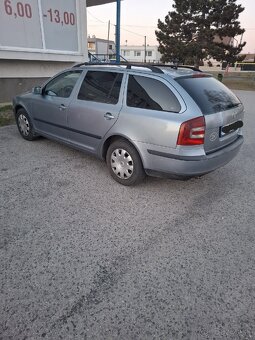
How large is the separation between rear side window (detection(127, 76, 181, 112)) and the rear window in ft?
0.73

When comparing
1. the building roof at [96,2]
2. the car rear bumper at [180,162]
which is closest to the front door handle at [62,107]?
the car rear bumper at [180,162]

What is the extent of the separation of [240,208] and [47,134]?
357cm

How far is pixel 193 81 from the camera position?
3.50 meters

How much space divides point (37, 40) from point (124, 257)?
8.29 m

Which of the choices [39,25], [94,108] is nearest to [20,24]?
[39,25]

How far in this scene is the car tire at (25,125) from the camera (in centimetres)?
538

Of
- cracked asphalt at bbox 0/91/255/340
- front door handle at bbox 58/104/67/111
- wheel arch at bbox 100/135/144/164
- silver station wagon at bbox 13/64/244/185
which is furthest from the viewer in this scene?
front door handle at bbox 58/104/67/111

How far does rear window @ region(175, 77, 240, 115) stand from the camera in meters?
3.27

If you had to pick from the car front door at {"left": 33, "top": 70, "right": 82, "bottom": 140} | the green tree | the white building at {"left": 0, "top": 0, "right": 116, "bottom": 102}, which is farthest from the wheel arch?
the green tree

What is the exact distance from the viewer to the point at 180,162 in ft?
10.7

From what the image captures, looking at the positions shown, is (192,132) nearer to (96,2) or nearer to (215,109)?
(215,109)

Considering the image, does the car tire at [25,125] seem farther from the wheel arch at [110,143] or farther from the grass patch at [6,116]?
the wheel arch at [110,143]

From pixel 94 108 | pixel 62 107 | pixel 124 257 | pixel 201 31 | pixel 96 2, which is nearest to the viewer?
pixel 124 257

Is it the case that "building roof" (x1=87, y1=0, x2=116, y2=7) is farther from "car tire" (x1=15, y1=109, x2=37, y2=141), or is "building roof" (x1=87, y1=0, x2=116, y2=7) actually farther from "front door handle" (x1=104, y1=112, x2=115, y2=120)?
"front door handle" (x1=104, y1=112, x2=115, y2=120)
